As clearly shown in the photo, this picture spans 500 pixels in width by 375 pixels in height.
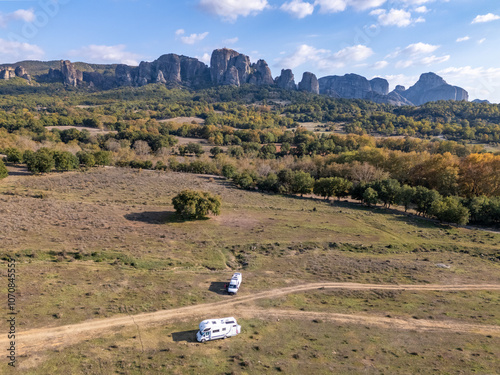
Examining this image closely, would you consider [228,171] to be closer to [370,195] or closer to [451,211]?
[370,195]

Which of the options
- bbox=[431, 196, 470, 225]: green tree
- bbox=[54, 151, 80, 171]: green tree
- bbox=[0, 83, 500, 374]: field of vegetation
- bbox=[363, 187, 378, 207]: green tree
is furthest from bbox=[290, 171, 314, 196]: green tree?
bbox=[54, 151, 80, 171]: green tree

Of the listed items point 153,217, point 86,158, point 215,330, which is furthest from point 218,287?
point 86,158

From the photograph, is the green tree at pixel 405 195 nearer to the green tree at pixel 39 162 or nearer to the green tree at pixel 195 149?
the green tree at pixel 195 149

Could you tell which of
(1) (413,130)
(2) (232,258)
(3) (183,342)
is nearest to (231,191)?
(2) (232,258)

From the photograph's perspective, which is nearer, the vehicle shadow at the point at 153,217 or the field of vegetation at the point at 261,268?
the field of vegetation at the point at 261,268

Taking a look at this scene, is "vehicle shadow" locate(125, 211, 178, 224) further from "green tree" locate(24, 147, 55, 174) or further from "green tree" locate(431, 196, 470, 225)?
"green tree" locate(431, 196, 470, 225)

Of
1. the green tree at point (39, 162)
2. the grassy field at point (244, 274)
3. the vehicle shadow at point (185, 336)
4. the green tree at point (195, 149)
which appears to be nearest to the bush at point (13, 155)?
the green tree at point (39, 162)
